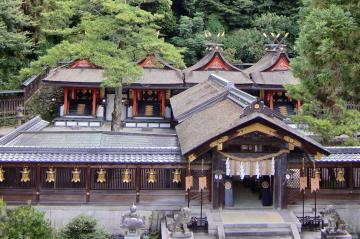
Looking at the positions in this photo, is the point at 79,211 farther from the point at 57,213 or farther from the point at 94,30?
the point at 94,30

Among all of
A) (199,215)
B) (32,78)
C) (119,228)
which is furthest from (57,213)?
(32,78)

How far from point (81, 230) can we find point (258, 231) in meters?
5.95

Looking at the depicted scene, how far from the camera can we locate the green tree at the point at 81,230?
16766mm

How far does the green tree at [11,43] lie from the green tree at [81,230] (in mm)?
19793

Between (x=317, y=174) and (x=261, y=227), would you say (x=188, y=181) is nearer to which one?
(x=261, y=227)

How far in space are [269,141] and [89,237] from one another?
282 inches

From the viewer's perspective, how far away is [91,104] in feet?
119

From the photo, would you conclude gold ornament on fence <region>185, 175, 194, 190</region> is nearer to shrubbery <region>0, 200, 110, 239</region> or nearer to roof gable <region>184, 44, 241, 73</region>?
shrubbery <region>0, 200, 110, 239</region>

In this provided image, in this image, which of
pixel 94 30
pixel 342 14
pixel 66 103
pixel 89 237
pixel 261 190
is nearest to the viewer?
pixel 342 14

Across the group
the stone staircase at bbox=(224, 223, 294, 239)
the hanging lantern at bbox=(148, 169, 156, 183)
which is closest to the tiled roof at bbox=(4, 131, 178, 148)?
the hanging lantern at bbox=(148, 169, 156, 183)

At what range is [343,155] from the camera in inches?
759

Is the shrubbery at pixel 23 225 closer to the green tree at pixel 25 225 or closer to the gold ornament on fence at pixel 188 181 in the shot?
the green tree at pixel 25 225

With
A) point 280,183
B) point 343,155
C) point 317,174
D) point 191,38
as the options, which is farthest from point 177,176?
point 191,38

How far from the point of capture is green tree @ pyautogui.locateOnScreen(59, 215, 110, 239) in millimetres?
16766
